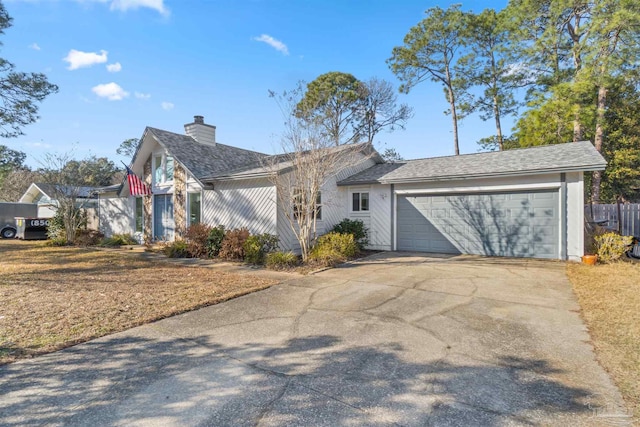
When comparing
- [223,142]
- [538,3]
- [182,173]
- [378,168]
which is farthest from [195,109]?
[538,3]

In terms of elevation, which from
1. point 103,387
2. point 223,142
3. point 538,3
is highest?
point 538,3

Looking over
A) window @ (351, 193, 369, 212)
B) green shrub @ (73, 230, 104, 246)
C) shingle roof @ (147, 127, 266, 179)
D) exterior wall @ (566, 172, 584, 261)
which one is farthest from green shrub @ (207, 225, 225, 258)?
exterior wall @ (566, 172, 584, 261)

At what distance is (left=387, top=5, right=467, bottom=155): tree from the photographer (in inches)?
944

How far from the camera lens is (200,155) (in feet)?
47.9

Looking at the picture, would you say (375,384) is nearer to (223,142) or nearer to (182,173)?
(182,173)

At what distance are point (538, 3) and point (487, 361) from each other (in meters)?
23.7

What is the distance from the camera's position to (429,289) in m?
6.51

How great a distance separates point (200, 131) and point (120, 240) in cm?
644

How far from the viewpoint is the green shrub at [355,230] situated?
39.7 feet

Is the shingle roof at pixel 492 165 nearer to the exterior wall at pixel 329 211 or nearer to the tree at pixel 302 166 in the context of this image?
the exterior wall at pixel 329 211

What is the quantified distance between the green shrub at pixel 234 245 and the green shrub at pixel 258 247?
329mm

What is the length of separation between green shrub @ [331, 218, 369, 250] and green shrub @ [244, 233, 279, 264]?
2.77 metres

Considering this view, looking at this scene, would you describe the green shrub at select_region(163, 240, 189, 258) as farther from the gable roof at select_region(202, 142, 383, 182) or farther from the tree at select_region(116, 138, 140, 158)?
the tree at select_region(116, 138, 140, 158)

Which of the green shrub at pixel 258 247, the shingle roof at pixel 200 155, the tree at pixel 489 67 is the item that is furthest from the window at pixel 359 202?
the tree at pixel 489 67
